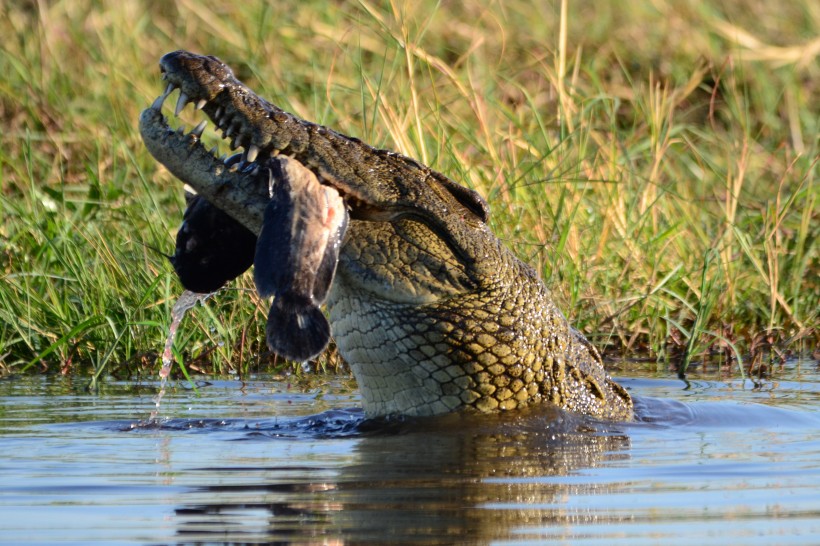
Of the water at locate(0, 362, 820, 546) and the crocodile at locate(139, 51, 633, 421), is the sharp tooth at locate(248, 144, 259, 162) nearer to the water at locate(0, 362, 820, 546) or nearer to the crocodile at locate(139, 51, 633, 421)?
the crocodile at locate(139, 51, 633, 421)

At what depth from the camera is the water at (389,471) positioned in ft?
8.77

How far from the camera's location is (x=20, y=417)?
427 cm

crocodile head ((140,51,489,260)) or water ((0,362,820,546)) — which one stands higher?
crocodile head ((140,51,489,260))

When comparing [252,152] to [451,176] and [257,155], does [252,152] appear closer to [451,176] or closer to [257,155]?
[257,155]

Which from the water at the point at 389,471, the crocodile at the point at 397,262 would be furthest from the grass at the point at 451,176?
the crocodile at the point at 397,262

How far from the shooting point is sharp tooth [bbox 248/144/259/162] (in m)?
3.70

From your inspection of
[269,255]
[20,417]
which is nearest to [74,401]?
[20,417]

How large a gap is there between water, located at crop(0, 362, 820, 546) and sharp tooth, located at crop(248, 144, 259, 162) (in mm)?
773

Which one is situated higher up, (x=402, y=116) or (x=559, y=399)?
(x=402, y=116)

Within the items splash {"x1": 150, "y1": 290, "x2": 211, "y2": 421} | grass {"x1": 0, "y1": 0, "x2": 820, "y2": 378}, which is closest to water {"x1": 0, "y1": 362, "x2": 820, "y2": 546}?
splash {"x1": 150, "y1": 290, "x2": 211, "y2": 421}

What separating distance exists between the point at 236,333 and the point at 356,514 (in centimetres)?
274

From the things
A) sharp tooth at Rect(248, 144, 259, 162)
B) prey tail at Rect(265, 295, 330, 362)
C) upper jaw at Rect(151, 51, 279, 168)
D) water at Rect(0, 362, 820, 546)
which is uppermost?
upper jaw at Rect(151, 51, 279, 168)

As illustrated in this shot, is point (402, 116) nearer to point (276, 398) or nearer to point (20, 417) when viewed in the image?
point (276, 398)

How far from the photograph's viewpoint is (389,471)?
3352 mm
